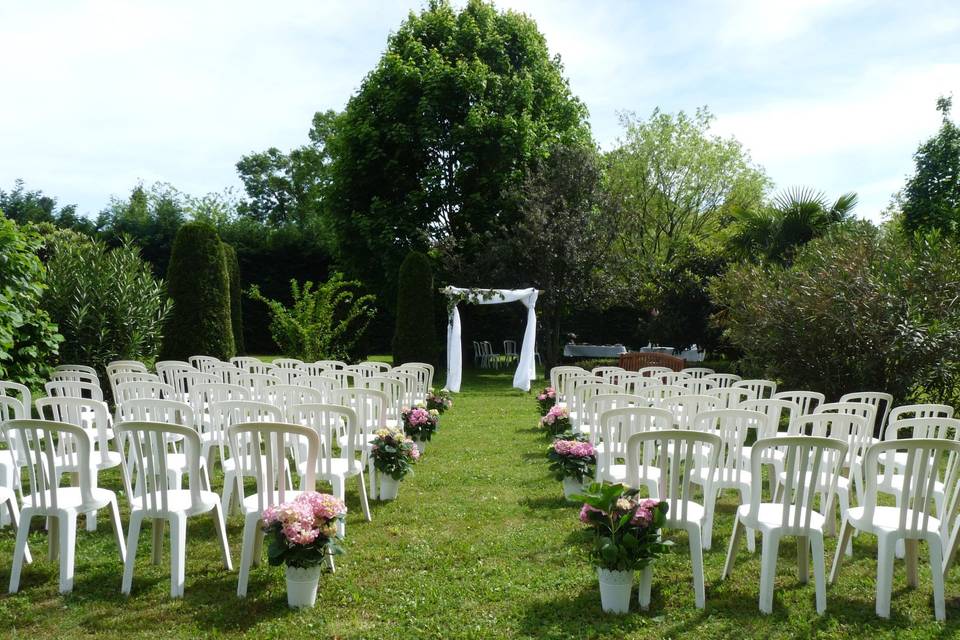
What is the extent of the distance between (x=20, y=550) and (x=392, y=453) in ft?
8.11

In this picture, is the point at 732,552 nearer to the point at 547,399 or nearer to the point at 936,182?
Answer: the point at 547,399

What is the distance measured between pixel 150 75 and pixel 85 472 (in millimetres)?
5975

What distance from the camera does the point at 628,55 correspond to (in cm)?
928

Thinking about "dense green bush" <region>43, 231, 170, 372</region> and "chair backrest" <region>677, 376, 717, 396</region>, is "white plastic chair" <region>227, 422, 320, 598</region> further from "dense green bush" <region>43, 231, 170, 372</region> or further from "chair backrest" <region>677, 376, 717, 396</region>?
"dense green bush" <region>43, 231, 170, 372</region>

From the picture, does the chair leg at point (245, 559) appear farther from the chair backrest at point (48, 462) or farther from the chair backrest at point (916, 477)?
the chair backrest at point (916, 477)

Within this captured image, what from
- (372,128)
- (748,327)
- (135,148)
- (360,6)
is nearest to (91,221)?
(135,148)

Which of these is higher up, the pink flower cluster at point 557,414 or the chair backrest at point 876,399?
the chair backrest at point 876,399

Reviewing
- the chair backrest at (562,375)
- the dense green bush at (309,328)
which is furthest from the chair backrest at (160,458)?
the dense green bush at (309,328)

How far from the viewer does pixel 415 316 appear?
1545 centimetres

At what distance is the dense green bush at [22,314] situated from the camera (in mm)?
7547

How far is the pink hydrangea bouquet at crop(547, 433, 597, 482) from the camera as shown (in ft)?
17.7

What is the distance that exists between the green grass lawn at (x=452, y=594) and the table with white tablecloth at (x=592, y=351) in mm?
14928

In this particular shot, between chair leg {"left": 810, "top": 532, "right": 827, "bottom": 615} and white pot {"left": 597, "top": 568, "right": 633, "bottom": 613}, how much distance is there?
906 millimetres

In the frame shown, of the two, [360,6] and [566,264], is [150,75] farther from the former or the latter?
[566,264]
